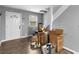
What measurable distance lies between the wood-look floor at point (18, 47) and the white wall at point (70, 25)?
0.52 ft

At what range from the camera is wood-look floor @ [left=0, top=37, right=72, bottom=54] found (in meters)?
1.86

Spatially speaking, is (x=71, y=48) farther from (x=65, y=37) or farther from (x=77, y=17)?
(x=77, y=17)

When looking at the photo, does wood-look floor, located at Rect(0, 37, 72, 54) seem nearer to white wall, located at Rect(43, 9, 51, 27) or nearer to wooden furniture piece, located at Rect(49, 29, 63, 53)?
wooden furniture piece, located at Rect(49, 29, 63, 53)

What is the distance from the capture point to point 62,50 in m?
1.84

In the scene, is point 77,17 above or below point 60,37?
above

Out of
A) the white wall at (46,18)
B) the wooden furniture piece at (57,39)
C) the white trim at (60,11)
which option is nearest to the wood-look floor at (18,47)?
the wooden furniture piece at (57,39)

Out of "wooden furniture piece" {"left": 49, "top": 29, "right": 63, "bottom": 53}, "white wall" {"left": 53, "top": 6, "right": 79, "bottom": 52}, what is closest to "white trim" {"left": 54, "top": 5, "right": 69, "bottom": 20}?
"white wall" {"left": 53, "top": 6, "right": 79, "bottom": 52}

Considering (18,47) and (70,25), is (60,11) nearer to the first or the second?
(70,25)

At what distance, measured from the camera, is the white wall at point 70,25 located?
182 cm

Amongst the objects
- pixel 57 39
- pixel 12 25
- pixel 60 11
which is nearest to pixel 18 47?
pixel 12 25

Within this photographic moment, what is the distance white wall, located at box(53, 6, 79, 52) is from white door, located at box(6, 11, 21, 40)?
62 centimetres
